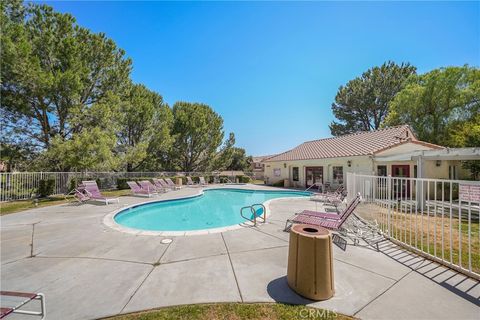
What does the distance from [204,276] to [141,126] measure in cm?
2271

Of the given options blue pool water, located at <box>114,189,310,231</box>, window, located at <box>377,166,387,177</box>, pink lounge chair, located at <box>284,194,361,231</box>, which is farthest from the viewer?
window, located at <box>377,166,387,177</box>

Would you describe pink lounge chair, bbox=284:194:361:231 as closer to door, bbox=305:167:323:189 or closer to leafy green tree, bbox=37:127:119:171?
leafy green tree, bbox=37:127:119:171

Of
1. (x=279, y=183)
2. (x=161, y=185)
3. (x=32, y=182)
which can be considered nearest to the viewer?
(x=32, y=182)

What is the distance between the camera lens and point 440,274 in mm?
3824

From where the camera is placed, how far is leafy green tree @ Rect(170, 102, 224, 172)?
93.2ft

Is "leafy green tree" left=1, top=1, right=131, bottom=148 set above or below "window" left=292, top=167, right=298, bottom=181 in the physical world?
above

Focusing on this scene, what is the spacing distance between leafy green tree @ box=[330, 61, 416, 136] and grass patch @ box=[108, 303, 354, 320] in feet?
108

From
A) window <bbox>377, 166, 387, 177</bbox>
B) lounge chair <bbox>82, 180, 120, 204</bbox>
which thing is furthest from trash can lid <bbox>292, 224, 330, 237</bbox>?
window <bbox>377, 166, 387, 177</bbox>

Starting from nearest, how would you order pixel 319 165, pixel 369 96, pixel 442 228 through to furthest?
pixel 442 228
pixel 319 165
pixel 369 96

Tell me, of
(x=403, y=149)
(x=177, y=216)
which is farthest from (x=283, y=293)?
(x=403, y=149)

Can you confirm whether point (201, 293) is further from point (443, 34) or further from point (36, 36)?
point (36, 36)

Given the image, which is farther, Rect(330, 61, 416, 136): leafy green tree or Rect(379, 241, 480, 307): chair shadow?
Rect(330, 61, 416, 136): leafy green tree

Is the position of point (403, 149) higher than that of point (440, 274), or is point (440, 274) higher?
point (403, 149)

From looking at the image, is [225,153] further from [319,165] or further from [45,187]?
[45,187]
